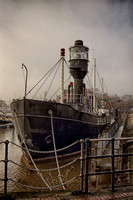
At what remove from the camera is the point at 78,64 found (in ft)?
63.4

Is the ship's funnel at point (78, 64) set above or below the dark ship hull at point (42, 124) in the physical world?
above

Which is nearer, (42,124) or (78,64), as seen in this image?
(42,124)

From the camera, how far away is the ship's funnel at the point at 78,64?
1938 centimetres

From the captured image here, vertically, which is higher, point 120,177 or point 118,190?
point 118,190

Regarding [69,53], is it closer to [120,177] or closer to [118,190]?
[120,177]

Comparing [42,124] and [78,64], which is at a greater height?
[78,64]

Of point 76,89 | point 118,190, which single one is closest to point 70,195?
point 118,190

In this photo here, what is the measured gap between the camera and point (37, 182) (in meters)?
9.07

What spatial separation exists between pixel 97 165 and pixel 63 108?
465cm

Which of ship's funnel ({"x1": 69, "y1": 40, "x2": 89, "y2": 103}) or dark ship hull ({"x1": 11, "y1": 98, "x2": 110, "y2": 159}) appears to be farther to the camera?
ship's funnel ({"x1": 69, "y1": 40, "x2": 89, "y2": 103})

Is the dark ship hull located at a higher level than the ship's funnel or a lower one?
lower

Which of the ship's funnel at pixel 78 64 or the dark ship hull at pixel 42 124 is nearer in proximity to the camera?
the dark ship hull at pixel 42 124

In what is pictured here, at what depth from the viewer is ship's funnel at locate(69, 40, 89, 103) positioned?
19.4 m

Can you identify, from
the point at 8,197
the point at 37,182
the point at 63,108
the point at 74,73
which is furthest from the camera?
the point at 74,73
